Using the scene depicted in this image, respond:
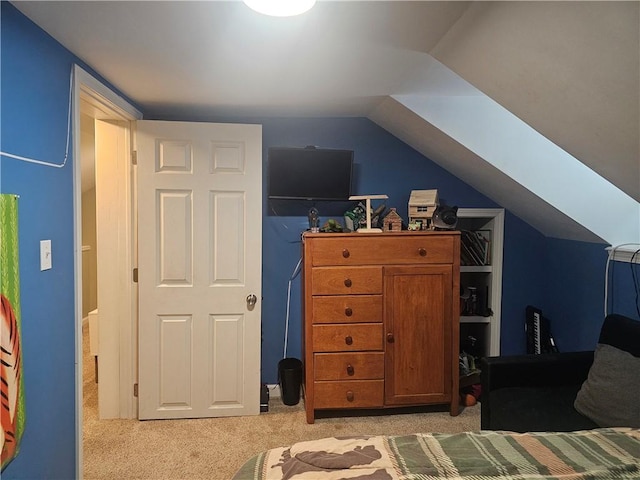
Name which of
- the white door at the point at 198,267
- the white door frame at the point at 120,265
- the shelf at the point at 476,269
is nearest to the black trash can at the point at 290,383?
the white door at the point at 198,267

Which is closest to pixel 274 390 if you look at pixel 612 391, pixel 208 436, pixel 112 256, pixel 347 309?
pixel 208 436

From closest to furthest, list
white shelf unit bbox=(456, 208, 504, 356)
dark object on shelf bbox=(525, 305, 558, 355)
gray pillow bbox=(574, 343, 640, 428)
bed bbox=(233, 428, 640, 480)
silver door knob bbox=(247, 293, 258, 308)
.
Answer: bed bbox=(233, 428, 640, 480), gray pillow bbox=(574, 343, 640, 428), silver door knob bbox=(247, 293, 258, 308), dark object on shelf bbox=(525, 305, 558, 355), white shelf unit bbox=(456, 208, 504, 356)

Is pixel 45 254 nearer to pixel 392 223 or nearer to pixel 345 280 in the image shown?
pixel 345 280

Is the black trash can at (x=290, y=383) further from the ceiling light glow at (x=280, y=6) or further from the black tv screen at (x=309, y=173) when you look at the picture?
the ceiling light glow at (x=280, y=6)

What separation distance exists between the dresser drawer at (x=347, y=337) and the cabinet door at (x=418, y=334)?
0.09 m

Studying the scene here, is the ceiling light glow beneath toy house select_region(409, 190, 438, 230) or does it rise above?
above

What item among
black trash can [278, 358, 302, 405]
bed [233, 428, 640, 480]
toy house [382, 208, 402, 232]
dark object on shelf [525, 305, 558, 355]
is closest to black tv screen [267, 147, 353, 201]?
toy house [382, 208, 402, 232]

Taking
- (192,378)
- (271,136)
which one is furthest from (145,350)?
(271,136)

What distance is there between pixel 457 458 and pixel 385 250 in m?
1.62

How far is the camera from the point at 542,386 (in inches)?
90.3

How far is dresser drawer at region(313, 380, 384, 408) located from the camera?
2.82 meters

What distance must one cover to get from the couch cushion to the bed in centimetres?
50

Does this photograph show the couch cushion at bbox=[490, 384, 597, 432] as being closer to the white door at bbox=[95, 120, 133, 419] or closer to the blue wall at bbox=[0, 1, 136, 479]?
the blue wall at bbox=[0, 1, 136, 479]

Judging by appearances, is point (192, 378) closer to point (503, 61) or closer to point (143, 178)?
point (143, 178)
